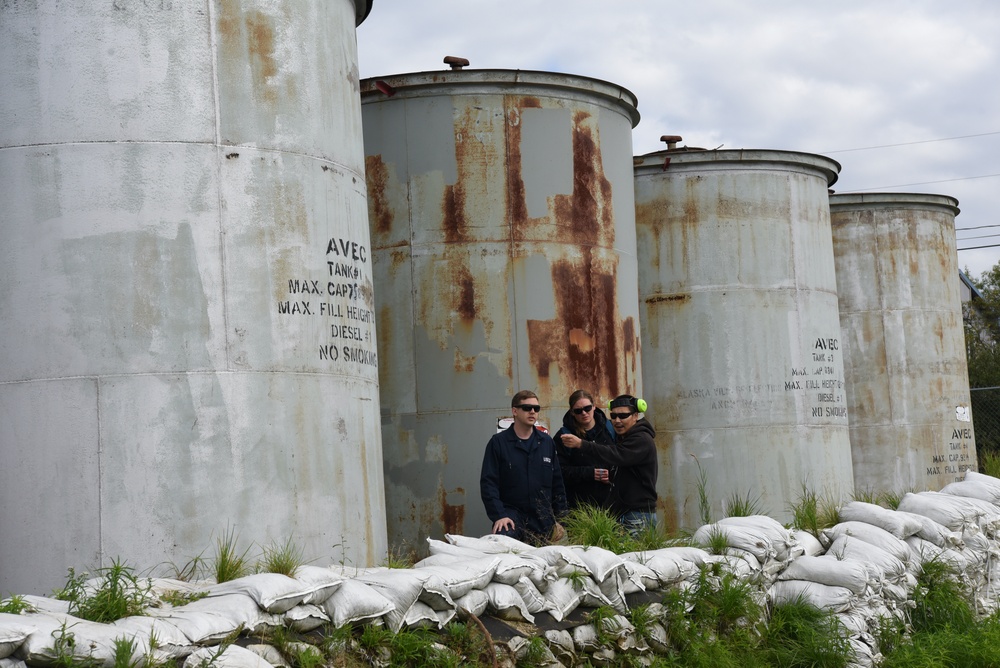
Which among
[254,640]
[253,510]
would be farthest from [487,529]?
[254,640]

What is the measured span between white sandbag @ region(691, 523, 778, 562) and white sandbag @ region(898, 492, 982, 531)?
2567 mm

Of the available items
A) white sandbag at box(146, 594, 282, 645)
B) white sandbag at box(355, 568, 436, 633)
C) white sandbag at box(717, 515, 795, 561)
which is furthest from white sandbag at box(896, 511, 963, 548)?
white sandbag at box(146, 594, 282, 645)

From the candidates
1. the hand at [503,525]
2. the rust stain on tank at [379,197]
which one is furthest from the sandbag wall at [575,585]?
the rust stain on tank at [379,197]

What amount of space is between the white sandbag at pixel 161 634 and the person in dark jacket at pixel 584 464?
4004mm

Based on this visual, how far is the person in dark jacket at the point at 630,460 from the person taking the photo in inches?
335

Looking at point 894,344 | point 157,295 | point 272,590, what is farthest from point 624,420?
point 894,344

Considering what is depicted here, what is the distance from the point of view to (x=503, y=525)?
811 centimetres

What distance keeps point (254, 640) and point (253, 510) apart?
6.08ft

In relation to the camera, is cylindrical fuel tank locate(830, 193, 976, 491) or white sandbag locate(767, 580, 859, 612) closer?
white sandbag locate(767, 580, 859, 612)

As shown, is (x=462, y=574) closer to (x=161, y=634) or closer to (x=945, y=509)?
(x=161, y=634)

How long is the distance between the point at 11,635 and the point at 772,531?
524 centimetres

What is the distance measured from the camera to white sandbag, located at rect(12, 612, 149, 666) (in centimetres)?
465

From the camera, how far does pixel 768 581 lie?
822 cm

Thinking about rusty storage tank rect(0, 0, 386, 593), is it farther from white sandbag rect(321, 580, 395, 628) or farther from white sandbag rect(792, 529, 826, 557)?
white sandbag rect(792, 529, 826, 557)
